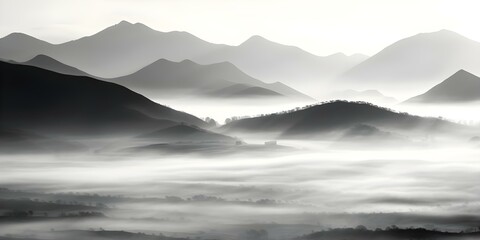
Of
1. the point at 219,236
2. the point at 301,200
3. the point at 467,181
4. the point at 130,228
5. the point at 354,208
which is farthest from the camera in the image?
the point at 467,181

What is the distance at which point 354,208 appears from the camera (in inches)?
5108

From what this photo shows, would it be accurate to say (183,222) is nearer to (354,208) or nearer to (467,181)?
(354,208)

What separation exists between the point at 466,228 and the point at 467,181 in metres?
76.4

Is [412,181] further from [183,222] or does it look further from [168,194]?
[183,222]

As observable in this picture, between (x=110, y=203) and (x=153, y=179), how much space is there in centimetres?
5477

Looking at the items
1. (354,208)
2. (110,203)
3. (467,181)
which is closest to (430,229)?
(354,208)

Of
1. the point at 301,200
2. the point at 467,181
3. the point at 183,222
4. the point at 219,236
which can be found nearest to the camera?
the point at 219,236

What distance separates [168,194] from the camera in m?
153

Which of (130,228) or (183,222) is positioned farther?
(183,222)

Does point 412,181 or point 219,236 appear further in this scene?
point 412,181

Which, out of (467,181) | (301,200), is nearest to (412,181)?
(467,181)

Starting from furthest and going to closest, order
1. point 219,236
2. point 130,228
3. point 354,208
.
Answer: point 354,208 → point 130,228 → point 219,236

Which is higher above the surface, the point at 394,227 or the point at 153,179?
the point at 153,179

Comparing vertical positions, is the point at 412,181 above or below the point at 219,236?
above
